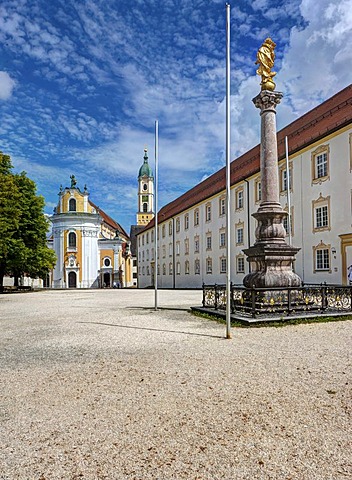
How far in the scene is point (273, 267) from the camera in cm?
1218

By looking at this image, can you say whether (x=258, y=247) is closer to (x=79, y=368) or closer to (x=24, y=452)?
(x=79, y=368)

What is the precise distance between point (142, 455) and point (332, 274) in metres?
21.3

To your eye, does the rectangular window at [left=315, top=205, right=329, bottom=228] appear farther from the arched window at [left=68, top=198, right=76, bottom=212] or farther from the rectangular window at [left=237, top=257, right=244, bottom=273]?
the arched window at [left=68, top=198, right=76, bottom=212]

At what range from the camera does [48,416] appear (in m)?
3.99

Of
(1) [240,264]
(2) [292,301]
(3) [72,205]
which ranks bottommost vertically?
(2) [292,301]

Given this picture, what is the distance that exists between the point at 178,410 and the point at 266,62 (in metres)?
13.3

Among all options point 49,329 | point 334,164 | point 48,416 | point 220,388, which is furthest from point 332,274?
point 48,416

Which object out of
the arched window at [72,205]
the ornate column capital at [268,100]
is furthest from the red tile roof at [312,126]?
the arched window at [72,205]

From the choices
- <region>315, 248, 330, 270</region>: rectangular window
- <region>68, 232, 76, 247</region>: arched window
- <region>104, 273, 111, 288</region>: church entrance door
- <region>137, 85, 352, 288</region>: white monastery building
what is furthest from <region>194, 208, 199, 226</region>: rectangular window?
<region>68, 232, 76, 247</region>: arched window

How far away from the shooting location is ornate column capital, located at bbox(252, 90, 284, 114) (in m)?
13.4

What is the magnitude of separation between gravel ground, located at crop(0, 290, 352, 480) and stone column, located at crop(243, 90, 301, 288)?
4291 millimetres

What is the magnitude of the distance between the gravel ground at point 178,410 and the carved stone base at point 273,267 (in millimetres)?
3982

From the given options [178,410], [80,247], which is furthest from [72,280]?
[178,410]

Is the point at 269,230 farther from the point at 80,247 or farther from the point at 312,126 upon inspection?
the point at 80,247
